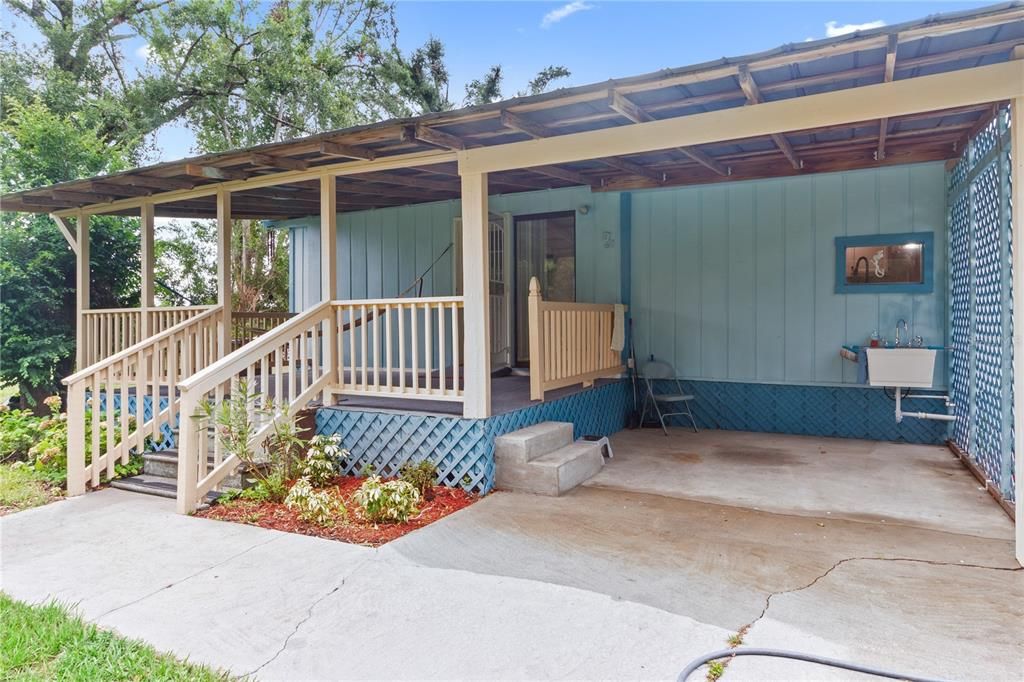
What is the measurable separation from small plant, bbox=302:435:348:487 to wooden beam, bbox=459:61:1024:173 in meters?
2.30

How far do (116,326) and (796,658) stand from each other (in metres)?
7.06

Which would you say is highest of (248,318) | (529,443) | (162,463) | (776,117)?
(776,117)

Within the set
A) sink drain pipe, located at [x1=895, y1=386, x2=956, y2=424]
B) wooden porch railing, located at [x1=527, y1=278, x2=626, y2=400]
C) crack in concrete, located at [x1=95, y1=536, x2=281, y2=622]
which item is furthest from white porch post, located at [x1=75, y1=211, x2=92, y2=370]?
sink drain pipe, located at [x1=895, y1=386, x2=956, y2=424]

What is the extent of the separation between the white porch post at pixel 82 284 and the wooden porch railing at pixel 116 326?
23 millimetres

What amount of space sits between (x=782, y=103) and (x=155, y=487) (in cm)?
519

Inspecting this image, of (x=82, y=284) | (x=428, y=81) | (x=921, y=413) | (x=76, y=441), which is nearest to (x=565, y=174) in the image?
(x=921, y=413)

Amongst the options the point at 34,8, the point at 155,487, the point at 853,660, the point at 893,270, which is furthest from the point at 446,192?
the point at 34,8

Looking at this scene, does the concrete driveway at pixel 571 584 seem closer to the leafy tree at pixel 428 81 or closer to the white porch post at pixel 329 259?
the white porch post at pixel 329 259

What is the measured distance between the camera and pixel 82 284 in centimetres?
716

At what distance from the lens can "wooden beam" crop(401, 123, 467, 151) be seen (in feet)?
A: 13.4

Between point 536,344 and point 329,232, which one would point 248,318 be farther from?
point 536,344

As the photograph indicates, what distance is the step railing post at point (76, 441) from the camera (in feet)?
15.5

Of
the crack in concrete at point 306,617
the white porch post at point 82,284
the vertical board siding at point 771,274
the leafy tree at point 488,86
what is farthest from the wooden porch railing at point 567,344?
the leafy tree at point 488,86

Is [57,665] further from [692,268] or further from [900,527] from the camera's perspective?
[692,268]
